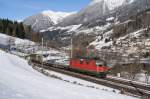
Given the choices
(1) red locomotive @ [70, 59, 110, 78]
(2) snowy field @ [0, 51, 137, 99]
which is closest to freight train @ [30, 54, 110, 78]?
(1) red locomotive @ [70, 59, 110, 78]

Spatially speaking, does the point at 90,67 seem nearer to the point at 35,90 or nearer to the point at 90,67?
the point at 90,67

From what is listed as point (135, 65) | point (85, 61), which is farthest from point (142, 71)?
point (85, 61)

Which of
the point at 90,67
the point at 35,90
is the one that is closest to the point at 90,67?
the point at 90,67

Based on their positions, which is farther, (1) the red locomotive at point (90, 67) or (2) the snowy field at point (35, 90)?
(1) the red locomotive at point (90, 67)

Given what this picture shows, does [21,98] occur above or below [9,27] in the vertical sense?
below

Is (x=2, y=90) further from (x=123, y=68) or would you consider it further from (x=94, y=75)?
(x=123, y=68)

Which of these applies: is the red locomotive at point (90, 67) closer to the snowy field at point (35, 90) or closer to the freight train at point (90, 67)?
the freight train at point (90, 67)

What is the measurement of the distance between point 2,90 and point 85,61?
150 feet

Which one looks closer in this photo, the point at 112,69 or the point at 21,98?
the point at 21,98

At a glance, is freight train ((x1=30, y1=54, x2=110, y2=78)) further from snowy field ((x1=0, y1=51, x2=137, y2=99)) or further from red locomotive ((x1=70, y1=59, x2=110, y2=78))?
snowy field ((x1=0, y1=51, x2=137, y2=99))

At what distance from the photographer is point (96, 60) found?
5659 cm

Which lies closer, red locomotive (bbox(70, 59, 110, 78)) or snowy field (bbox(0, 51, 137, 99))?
snowy field (bbox(0, 51, 137, 99))

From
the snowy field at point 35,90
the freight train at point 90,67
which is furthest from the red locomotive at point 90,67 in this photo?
the snowy field at point 35,90

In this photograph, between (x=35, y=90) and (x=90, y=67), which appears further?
(x=90, y=67)
